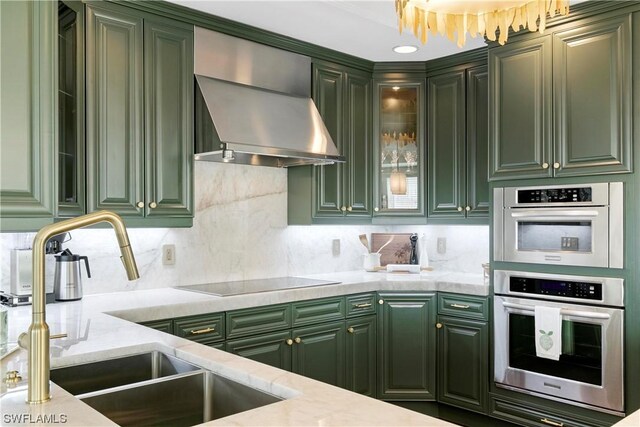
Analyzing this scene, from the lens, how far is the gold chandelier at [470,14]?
5.90 ft

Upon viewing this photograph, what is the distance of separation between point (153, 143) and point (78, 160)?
0.42 m

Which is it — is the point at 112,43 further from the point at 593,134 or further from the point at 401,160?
the point at 593,134

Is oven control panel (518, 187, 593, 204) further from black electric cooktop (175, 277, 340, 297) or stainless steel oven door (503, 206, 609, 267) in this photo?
black electric cooktop (175, 277, 340, 297)

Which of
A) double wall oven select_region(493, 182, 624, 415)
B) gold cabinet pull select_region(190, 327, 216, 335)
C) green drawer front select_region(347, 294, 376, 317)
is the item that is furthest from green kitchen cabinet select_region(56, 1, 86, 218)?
double wall oven select_region(493, 182, 624, 415)

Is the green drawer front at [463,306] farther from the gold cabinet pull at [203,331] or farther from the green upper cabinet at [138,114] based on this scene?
the green upper cabinet at [138,114]

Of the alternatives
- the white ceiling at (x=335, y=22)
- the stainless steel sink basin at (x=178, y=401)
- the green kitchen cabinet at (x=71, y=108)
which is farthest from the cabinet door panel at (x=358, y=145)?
the stainless steel sink basin at (x=178, y=401)

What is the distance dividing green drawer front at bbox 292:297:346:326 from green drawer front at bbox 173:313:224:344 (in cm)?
51

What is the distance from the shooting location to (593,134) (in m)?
2.94

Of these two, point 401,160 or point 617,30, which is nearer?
point 617,30

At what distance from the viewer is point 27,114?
1546 millimetres

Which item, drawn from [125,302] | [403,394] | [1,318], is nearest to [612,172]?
[403,394]

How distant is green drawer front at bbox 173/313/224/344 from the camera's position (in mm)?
2699

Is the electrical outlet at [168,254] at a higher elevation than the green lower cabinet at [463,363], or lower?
higher

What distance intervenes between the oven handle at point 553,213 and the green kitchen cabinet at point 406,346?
829 mm
